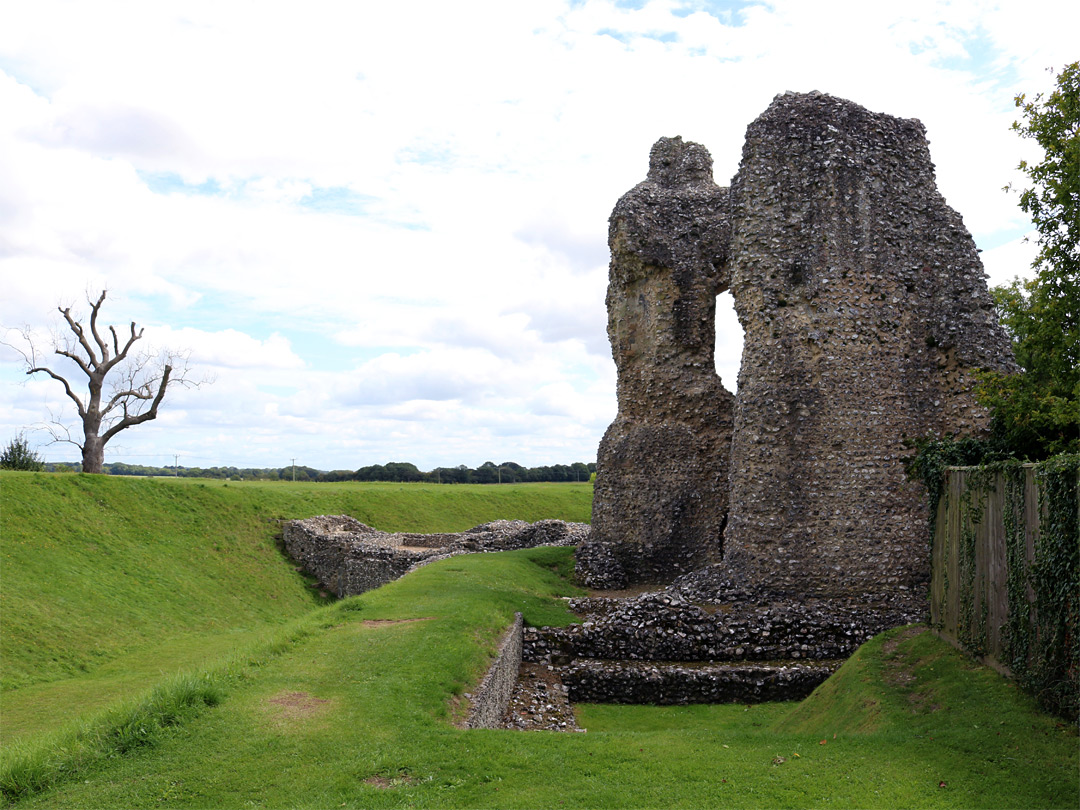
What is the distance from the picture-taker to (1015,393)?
13164 mm

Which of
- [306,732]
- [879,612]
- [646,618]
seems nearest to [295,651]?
[306,732]

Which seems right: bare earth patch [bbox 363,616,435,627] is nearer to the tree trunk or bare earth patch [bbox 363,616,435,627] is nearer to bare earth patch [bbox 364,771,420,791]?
bare earth patch [bbox 364,771,420,791]

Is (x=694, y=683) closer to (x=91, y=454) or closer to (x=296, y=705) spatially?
(x=296, y=705)

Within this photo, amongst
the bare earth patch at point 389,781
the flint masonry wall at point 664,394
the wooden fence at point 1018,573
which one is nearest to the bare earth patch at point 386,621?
the bare earth patch at point 389,781

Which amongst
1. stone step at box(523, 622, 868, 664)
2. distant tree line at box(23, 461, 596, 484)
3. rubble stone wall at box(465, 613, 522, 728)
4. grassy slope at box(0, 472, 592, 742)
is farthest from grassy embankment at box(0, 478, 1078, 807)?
distant tree line at box(23, 461, 596, 484)

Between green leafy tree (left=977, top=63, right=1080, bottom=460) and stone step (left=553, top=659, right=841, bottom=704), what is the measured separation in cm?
522

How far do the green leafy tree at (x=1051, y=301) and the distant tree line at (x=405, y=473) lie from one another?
4828cm

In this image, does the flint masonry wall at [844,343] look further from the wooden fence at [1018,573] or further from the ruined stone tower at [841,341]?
the wooden fence at [1018,573]

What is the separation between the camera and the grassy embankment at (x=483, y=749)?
21.9 feet

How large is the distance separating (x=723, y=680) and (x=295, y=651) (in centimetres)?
714

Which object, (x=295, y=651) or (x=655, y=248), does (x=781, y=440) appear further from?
(x=295, y=651)

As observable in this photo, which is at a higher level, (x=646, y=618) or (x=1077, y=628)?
(x=1077, y=628)

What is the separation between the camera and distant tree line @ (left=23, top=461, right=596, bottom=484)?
6116 centimetres

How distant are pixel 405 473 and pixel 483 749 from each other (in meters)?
55.1
